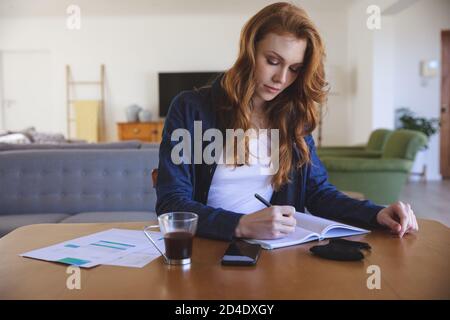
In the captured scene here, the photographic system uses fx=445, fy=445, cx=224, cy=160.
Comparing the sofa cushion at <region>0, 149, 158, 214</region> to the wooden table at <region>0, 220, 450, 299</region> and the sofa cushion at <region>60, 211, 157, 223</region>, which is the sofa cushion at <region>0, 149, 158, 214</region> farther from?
the wooden table at <region>0, 220, 450, 299</region>

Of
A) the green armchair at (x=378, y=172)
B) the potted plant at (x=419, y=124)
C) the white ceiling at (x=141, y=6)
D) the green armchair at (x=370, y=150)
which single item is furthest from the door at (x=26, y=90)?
the potted plant at (x=419, y=124)

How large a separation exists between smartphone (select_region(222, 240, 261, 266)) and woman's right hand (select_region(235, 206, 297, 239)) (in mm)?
35

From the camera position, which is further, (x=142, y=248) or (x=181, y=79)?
(x=181, y=79)

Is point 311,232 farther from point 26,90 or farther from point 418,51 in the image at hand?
point 26,90

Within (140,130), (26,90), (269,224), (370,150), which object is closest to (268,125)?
(269,224)

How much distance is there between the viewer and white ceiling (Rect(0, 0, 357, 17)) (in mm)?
6160

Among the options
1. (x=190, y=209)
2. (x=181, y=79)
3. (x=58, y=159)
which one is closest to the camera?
(x=190, y=209)

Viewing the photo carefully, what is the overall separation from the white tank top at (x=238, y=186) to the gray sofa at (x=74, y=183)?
1631 mm

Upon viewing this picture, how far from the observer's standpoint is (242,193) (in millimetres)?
1212

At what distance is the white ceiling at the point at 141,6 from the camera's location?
20.2 ft

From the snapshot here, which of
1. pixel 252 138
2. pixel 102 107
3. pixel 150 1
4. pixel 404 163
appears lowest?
pixel 404 163
